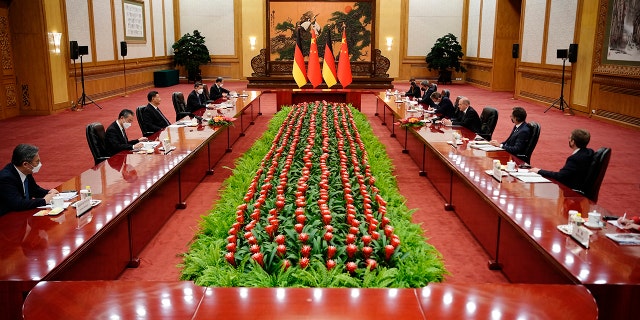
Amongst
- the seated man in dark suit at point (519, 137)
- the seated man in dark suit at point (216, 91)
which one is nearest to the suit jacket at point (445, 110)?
the seated man in dark suit at point (519, 137)

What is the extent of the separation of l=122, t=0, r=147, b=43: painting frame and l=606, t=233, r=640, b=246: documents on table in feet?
51.1

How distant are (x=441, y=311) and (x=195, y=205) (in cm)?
398

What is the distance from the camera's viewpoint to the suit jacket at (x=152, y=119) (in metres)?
7.57

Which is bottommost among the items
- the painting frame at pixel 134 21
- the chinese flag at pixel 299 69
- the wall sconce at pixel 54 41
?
the chinese flag at pixel 299 69

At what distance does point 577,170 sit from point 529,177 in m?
0.39

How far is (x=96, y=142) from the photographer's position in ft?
19.0

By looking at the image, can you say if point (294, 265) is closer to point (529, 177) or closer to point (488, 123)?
point (529, 177)

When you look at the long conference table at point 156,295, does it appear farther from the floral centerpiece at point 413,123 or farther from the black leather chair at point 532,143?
the floral centerpiece at point 413,123

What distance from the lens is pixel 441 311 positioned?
7.73 feet

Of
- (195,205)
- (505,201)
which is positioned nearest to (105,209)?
(195,205)

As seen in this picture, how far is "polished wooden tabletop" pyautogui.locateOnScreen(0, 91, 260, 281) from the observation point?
2.91 metres

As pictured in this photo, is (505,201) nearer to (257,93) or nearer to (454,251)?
(454,251)

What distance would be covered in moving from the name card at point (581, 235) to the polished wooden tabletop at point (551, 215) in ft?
0.09

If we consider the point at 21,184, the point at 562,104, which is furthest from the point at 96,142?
the point at 562,104
